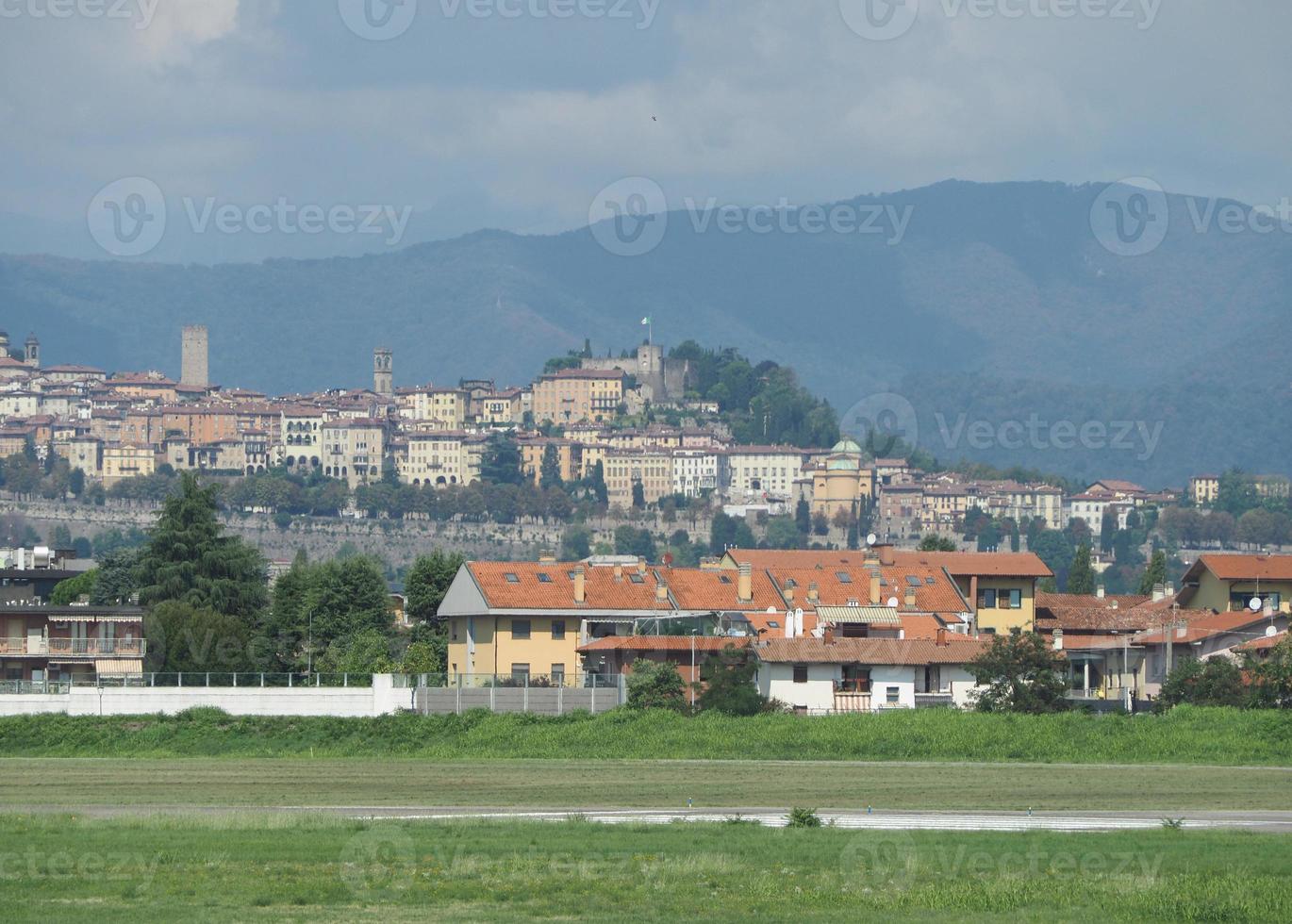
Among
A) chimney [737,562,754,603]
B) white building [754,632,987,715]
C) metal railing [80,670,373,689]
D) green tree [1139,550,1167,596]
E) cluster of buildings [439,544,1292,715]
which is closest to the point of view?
white building [754,632,987,715]

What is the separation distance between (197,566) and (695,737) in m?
37.4

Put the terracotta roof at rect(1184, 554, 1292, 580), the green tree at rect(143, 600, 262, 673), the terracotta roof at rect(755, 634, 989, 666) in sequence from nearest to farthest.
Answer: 1. the terracotta roof at rect(755, 634, 989, 666)
2. the green tree at rect(143, 600, 262, 673)
3. the terracotta roof at rect(1184, 554, 1292, 580)

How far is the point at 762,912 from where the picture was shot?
2262 cm

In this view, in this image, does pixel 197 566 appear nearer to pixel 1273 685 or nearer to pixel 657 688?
pixel 657 688

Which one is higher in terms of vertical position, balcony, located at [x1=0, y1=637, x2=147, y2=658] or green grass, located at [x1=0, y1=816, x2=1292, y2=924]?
balcony, located at [x1=0, y1=637, x2=147, y2=658]

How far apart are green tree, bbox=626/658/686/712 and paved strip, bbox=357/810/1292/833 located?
19.5m

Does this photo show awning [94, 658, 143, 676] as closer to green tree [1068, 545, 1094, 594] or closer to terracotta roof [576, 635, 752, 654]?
terracotta roof [576, 635, 752, 654]

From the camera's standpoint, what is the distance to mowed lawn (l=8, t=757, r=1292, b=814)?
3394 cm

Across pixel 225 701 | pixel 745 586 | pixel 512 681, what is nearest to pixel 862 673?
pixel 512 681

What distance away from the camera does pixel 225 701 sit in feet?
177

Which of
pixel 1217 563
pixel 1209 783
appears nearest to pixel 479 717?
pixel 1209 783

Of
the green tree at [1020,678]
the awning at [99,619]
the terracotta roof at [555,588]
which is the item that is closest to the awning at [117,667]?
the awning at [99,619]

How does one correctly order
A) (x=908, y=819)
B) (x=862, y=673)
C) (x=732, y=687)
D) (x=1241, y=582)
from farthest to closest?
(x=1241, y=582) < (x=862, y=673) < (x=732, y=687) < (x=908, y=819)

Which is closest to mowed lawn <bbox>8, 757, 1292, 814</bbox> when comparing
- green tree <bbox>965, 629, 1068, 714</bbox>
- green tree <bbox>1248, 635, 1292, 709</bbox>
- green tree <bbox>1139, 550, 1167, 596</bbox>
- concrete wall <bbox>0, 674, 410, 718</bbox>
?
green tree <bbox>1248, 635, 1292, 709</bbox>
